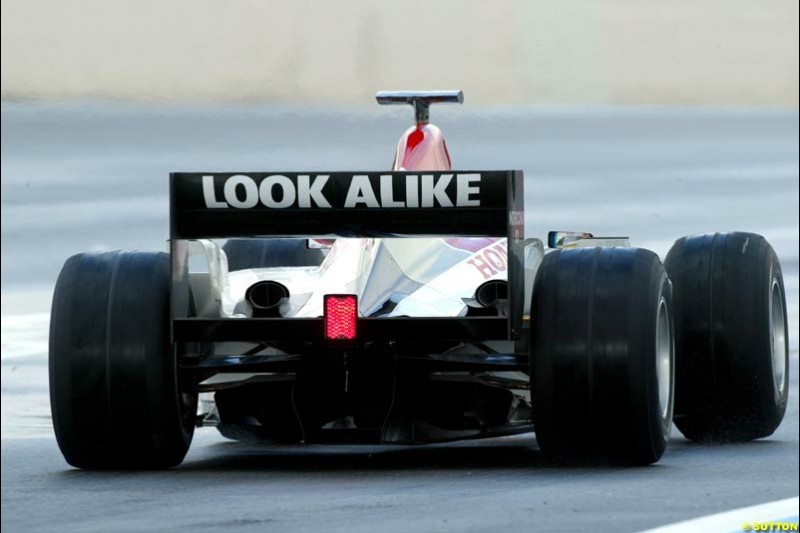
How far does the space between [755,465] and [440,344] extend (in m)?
1.54

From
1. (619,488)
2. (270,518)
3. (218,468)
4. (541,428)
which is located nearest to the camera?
(270,518)

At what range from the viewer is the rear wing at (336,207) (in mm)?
9055

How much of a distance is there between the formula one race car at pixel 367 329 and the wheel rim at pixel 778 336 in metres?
1.38

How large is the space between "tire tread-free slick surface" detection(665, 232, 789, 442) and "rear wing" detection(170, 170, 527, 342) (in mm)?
1768

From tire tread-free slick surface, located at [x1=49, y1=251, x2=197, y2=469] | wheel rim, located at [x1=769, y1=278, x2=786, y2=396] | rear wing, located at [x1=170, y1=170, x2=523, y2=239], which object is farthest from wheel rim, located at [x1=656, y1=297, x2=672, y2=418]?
tire tread-free slick surface, located at [x1=49, y1=251, x2=197, y2=469]

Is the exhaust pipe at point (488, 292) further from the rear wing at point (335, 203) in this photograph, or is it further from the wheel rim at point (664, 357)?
the wheel rim at point (664, 357)

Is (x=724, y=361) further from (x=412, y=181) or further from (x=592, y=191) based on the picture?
(x=592, y=191)

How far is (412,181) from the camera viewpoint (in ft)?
29.9

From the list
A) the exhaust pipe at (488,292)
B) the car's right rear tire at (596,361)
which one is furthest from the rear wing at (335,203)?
the car's right rear tire at (596,361)

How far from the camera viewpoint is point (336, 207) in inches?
358

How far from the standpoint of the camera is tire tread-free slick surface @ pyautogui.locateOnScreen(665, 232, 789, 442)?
10.5 meters

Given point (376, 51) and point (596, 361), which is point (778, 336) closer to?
point (596, 361)

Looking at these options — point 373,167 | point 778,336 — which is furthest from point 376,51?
point 778,336

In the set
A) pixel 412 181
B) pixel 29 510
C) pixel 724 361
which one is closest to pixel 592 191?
pixel 724 361
